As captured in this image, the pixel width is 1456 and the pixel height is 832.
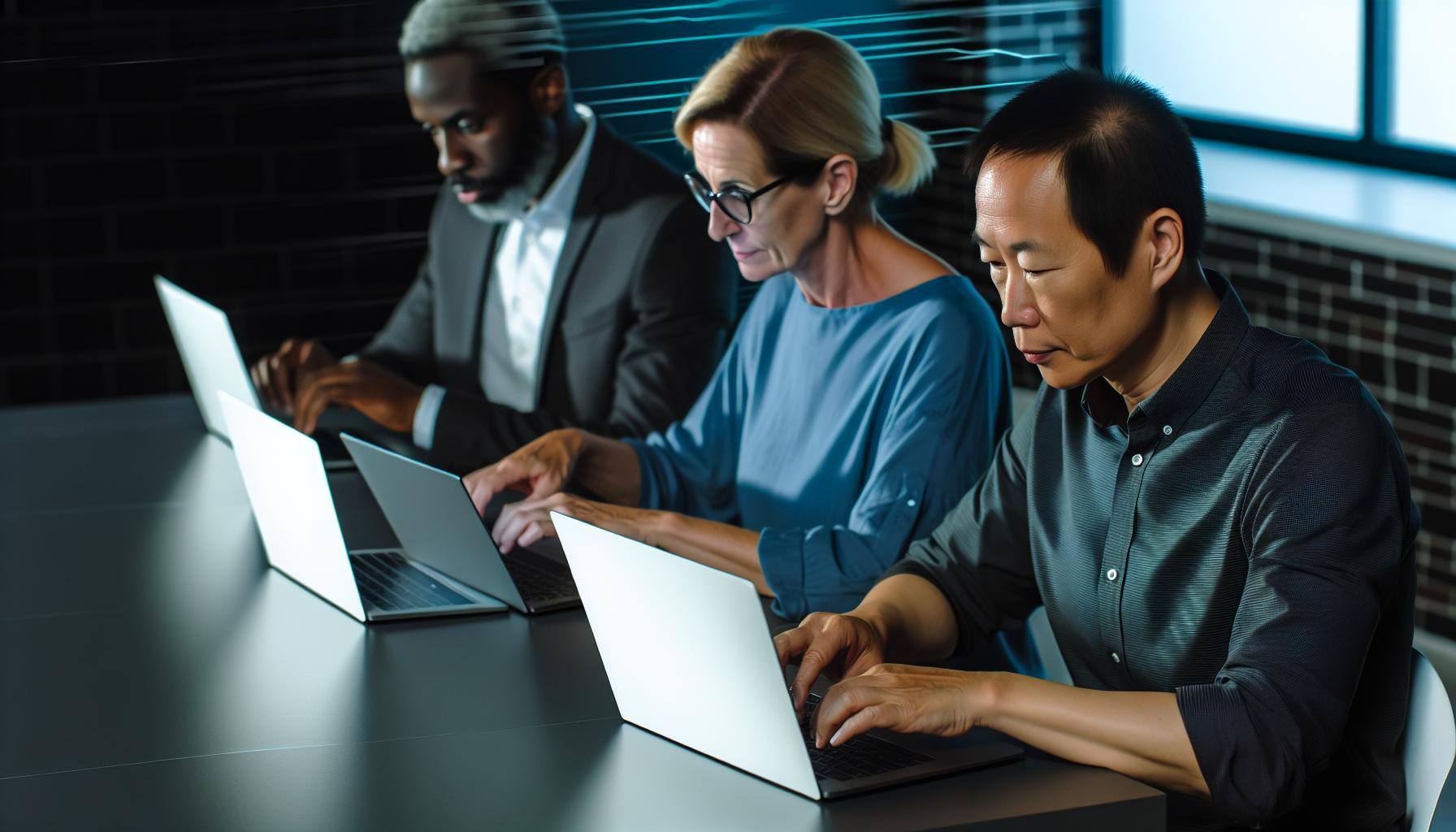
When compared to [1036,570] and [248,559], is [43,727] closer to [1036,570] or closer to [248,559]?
[248,559]

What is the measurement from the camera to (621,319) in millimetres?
2646

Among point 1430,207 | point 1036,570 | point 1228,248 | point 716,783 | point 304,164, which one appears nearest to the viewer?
point 716,783

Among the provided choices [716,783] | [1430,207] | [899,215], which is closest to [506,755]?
[716,783]

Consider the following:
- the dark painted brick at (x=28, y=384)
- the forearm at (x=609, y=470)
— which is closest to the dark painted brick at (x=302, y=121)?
the dark painted brick at (x=28, y=384)

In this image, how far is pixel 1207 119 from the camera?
4.21 metres

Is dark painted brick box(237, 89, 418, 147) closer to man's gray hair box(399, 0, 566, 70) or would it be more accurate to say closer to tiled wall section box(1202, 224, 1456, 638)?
man's gray hair box(399, 0, 566, 70)

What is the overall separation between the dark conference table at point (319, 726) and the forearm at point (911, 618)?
0.24 meters

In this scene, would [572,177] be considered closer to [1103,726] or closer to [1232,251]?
[1232,251]

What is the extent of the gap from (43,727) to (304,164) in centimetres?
274

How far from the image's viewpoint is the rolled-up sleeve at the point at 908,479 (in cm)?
174

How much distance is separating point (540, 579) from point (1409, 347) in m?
1.99

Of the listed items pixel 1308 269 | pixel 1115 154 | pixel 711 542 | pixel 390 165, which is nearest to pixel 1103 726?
pixel 1115 154

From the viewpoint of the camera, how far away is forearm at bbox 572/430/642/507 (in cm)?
215

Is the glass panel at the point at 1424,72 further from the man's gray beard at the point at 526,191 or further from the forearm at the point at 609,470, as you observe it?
the forearm at the point at 609,470
